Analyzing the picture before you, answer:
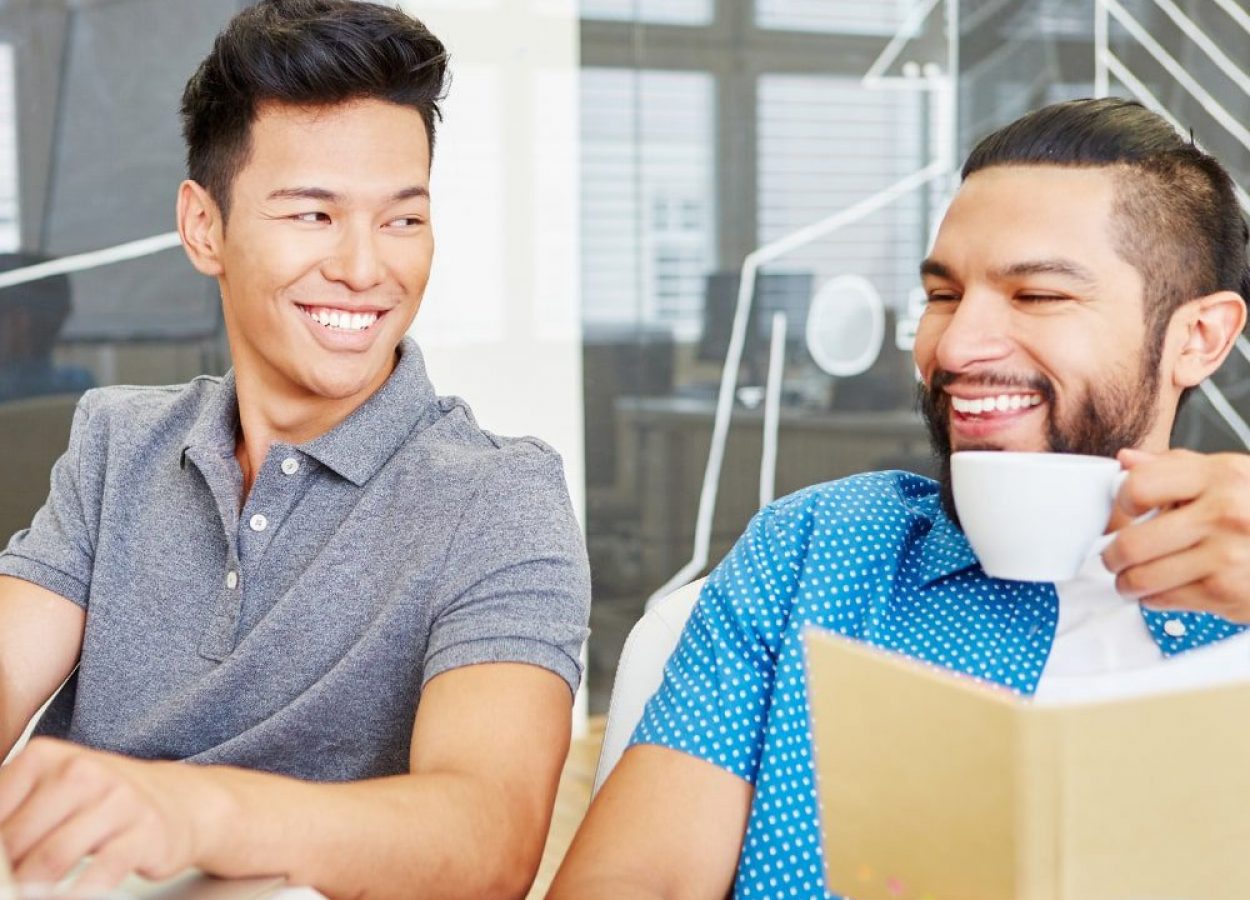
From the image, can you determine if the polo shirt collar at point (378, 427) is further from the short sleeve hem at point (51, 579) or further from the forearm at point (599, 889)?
the forearm at point (599, 889)

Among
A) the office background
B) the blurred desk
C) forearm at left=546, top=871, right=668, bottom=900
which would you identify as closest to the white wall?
the office background

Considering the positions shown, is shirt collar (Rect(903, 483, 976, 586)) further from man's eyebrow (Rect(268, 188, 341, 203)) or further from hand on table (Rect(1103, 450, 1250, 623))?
man's eyebrow (Rect(268, 188, 341, 203))

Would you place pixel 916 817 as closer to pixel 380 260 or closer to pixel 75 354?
pixel 380 260

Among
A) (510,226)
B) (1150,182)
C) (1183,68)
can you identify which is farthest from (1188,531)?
(1183,68)

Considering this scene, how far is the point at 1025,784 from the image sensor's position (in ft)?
2.24

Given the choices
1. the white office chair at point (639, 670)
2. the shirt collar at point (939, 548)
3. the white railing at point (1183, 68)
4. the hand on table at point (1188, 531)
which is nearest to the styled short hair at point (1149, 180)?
the shirt collar at point (939, 548)

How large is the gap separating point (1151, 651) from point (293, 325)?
84 cm

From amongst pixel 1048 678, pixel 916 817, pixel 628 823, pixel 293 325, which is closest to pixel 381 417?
pixel 293 325

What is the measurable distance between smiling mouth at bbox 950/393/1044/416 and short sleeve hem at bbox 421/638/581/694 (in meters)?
0.42

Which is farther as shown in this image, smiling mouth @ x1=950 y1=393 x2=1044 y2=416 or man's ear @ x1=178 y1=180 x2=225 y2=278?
man's ear @ x1=178 y1=180 x2=225 y2=278

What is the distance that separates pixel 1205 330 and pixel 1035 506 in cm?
51

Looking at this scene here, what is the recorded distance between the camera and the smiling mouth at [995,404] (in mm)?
1321

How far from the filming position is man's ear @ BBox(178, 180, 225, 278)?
5.08ft

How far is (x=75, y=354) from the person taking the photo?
3242 mm
